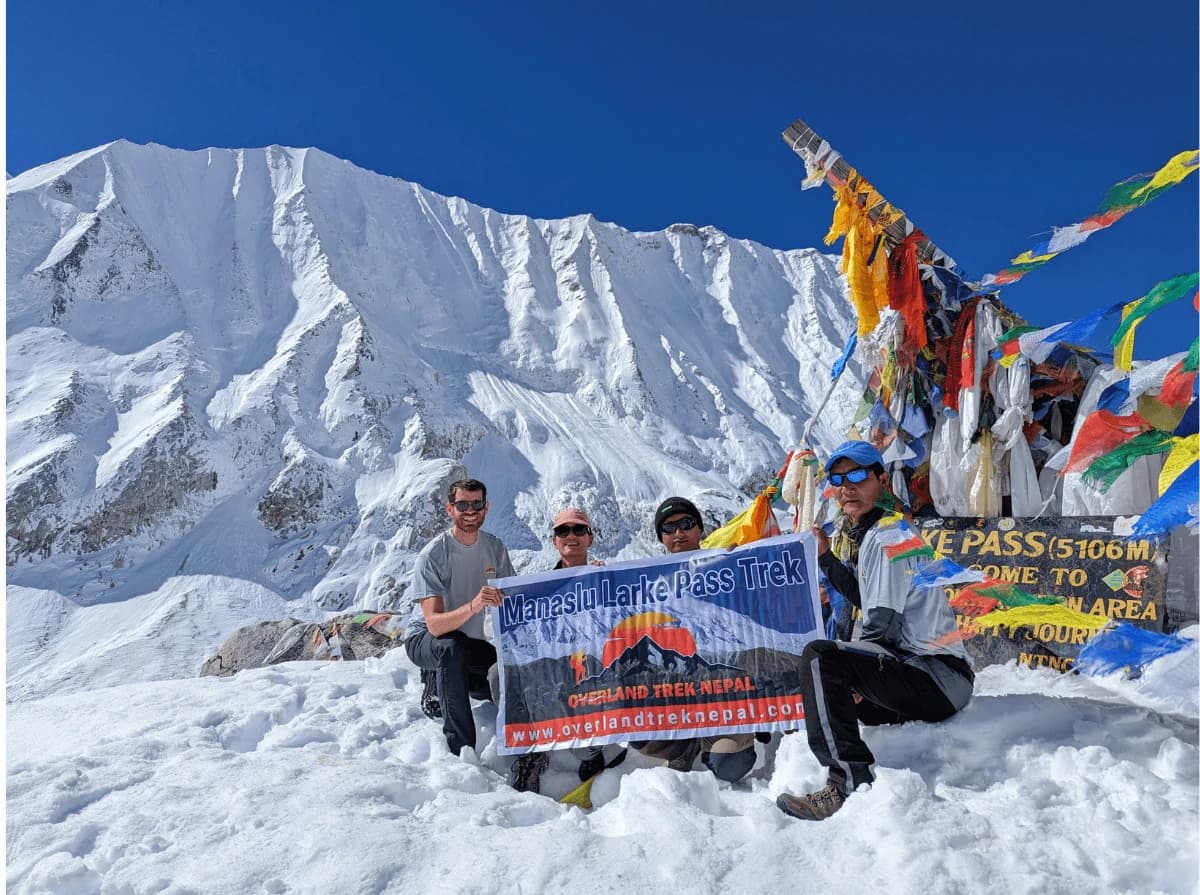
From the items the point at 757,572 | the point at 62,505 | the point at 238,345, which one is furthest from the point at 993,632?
the point at 238,345

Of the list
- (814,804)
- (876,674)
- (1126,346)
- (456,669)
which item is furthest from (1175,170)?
(456,669)

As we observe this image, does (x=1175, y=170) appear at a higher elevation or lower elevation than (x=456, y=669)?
higher

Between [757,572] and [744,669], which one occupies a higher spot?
[757,572]

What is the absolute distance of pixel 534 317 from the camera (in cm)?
5281

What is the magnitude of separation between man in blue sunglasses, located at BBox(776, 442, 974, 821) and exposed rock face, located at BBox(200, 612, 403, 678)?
6.87 metres

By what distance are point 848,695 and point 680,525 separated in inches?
52.8

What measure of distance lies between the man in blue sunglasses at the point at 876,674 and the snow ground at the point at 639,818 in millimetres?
109

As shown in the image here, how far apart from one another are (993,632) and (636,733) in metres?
2.60

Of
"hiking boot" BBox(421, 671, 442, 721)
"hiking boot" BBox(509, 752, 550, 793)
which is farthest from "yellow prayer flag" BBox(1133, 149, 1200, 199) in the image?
"hiking boot" BBox(421, 671, 442, 721)

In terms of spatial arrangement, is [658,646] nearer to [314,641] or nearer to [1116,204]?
[1116,204]

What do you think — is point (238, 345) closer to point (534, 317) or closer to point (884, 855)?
point (534, 317)

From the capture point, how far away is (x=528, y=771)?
3.45 metres

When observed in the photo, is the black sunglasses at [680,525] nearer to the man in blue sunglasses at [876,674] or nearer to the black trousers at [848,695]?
the man in blue sunglasses at [876,674]

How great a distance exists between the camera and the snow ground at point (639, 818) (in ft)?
7.39
